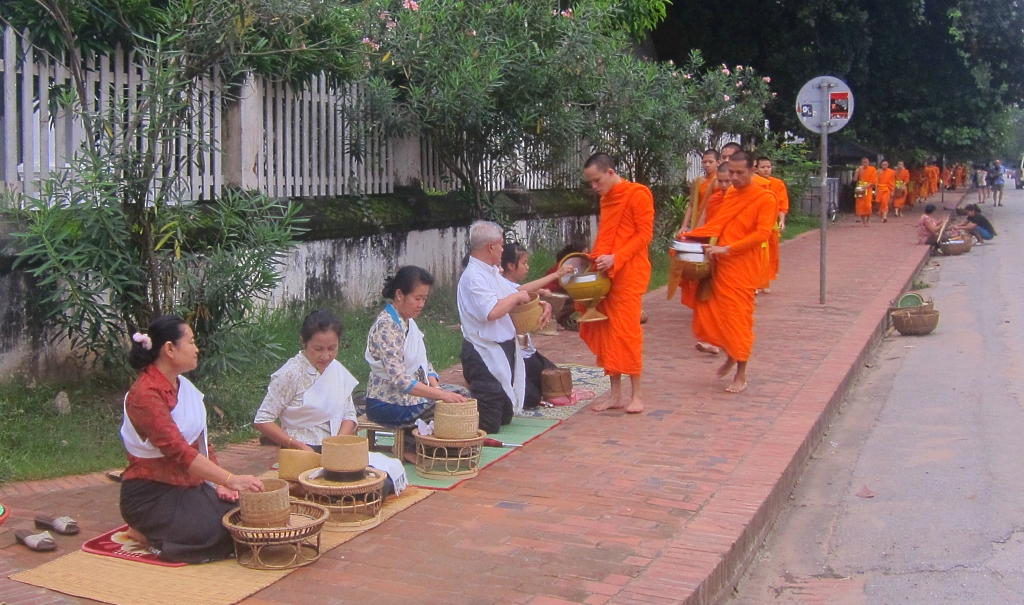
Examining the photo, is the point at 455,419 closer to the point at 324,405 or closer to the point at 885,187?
the point at 324,405

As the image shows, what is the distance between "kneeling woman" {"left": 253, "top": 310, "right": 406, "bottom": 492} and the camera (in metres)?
4.98

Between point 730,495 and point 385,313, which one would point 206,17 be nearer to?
point 385,313

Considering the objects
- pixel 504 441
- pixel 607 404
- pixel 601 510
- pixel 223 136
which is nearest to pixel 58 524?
pixel 601 510

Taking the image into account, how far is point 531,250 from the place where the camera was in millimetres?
13250

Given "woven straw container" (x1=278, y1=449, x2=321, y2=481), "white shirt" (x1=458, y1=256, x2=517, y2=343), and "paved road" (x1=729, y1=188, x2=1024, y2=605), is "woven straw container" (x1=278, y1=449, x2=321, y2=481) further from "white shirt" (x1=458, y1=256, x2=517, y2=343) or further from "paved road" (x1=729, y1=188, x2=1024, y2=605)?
"paved road" (x1=729, y1=188, x2=1024, y2=605)

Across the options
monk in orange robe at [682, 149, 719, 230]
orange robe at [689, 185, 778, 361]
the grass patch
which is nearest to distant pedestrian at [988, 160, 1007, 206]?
the grass patch

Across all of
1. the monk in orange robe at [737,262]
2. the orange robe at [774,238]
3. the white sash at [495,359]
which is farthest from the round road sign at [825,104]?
the white sash at [495,359]

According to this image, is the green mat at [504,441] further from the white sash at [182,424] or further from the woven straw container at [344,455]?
the white sash at [182,424]

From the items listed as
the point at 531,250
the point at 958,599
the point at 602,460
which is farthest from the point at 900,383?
the point at 531,250

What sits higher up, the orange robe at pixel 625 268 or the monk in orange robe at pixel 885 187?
the monk in orange robe at pixel 885 187

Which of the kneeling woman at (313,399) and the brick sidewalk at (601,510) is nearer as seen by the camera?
the brick sidewalk at (601,510)

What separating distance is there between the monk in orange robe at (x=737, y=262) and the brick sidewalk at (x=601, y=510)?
39 cm

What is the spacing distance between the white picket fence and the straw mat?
8.50ft

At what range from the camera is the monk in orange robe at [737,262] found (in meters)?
7.69
